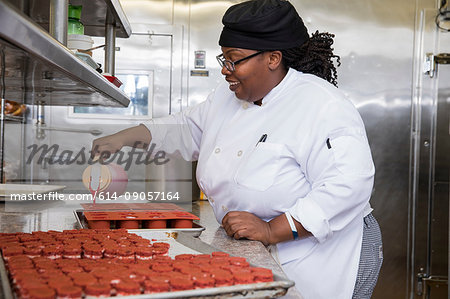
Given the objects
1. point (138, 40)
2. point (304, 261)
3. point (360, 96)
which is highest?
point (138, 40)

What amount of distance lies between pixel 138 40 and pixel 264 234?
2.47 meters

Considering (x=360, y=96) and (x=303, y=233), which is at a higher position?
(x=360, y=96)

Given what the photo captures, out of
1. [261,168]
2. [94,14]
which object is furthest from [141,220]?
[94,14]

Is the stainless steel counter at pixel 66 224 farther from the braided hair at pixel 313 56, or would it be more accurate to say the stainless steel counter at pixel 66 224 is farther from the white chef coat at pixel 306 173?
the braided hair at pixel 313 56

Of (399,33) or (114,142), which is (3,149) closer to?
(114,142)

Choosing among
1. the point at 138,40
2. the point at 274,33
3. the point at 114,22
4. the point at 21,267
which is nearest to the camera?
the point at 21,267

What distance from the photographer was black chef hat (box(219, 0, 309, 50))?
1.49m

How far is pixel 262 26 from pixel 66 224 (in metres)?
0.88

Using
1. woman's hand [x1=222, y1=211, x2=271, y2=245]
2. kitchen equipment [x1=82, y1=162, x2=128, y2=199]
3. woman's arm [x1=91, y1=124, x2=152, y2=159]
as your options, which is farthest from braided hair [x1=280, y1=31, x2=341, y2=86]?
kitchen equipment [x1=82, y1=162, x2=128, y2=199]

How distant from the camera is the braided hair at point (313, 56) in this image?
5.30ft

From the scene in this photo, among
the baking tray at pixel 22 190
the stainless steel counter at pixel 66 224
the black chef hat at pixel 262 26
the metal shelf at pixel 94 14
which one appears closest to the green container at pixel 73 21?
the metal shelf at pixel 94 14

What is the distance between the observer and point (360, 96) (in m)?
3.68

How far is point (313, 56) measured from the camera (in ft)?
5.42

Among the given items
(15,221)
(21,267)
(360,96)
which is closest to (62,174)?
(15,221)
